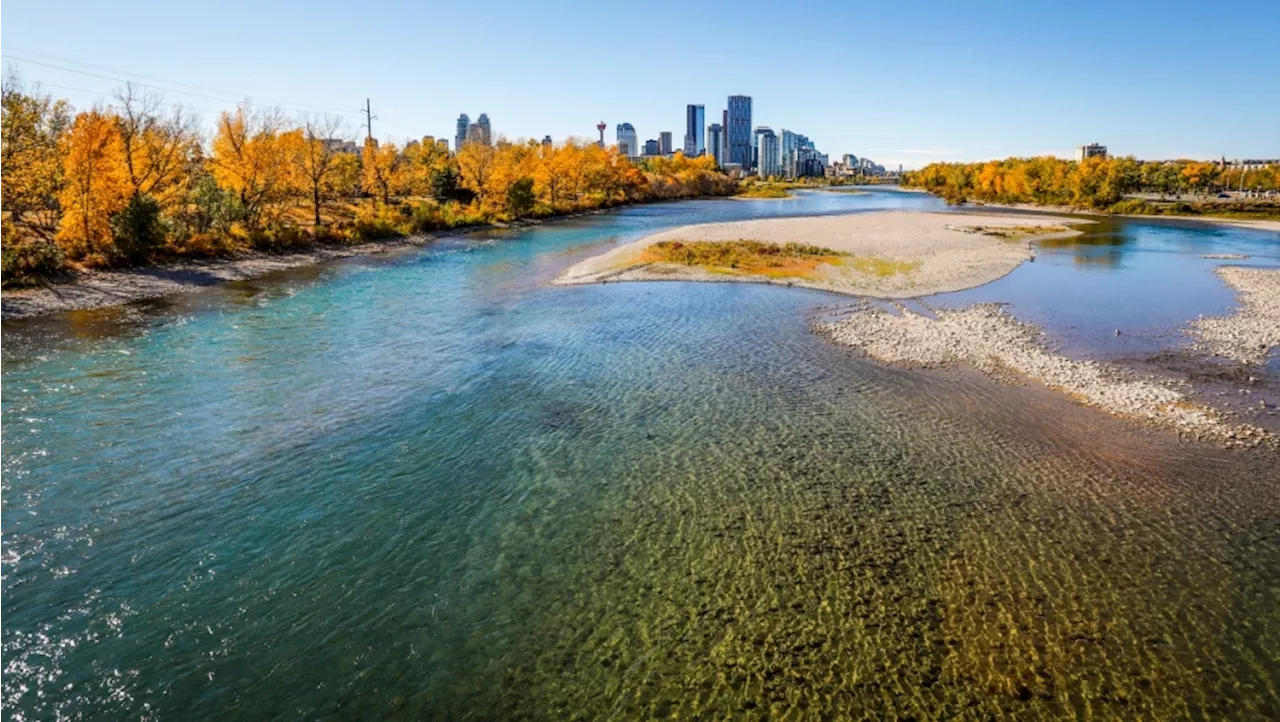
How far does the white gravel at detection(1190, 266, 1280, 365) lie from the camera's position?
2877 centimetres

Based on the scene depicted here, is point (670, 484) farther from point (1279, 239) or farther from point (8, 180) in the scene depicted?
point (1279, 239)

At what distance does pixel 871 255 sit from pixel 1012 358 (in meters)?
31.1

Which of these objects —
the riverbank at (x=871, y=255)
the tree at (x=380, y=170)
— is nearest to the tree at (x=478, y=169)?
the tree at (x=380, y=170)

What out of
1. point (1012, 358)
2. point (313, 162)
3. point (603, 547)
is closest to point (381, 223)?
point (313, 162)

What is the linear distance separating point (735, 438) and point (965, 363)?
12.9 metres

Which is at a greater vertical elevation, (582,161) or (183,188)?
(582,161)

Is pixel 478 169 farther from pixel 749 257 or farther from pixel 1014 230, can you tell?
pixel 1014 230

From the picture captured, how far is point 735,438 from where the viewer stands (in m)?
19.4

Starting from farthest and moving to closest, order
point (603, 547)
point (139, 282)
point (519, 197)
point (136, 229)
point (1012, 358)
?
point (519, 197), point (136, 229), point (139, 282), point (1012, 358), point (603, 547)

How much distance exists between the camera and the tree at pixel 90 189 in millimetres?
39812

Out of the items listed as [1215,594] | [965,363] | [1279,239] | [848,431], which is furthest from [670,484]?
[1279,239]

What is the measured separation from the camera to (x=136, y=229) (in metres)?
42.0

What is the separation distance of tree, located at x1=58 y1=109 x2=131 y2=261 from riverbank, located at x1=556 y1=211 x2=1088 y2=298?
93.8 ft

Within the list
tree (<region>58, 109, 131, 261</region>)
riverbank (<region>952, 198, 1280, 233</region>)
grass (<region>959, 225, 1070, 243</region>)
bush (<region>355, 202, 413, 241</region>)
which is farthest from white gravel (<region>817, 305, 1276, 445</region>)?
riverbank (<region>952, 198, 1280, 233</region>)
